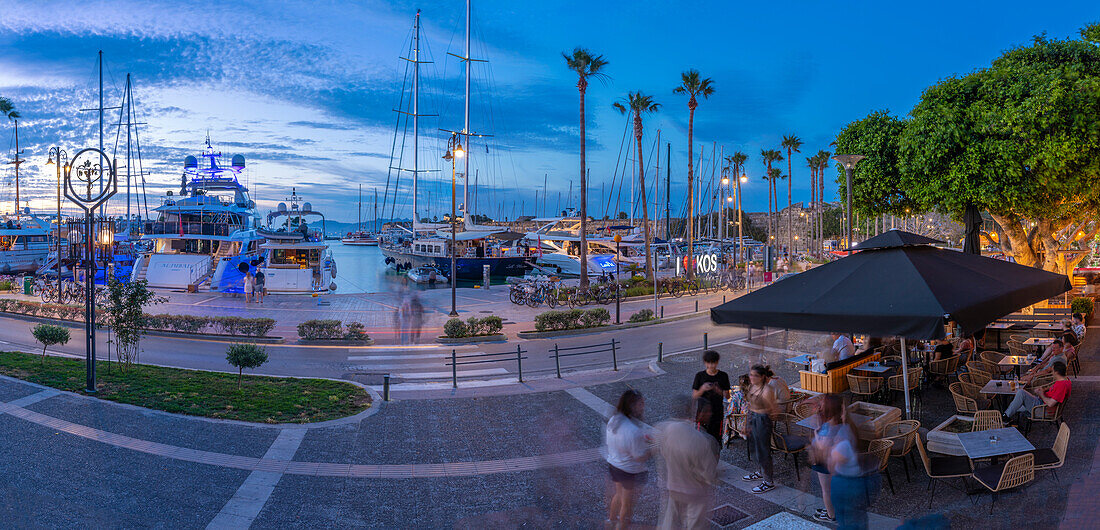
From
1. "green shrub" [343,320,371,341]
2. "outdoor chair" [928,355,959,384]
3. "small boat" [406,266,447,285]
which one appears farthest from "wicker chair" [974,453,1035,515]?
"small boat" [406,266,447,285]

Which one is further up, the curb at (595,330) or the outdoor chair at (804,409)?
the outdoor chair at (804,409)

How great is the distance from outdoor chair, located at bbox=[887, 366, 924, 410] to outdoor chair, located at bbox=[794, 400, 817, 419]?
2311mm

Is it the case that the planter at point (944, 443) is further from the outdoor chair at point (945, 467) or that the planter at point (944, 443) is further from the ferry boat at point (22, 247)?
the ferry boat at point (22, 247)

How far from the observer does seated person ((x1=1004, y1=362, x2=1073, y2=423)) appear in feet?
27.4

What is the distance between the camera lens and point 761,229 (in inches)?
4683

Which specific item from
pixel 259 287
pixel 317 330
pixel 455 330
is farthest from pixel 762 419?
pixel 259 287

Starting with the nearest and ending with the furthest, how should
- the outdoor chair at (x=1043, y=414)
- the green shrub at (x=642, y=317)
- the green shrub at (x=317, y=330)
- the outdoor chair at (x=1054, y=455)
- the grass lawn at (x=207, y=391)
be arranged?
the outdoor chair at (x=1054, y=455)
the outdoor chair at (x=1043, y=414)
the grass lawn at (x=207, y=391)
the green shrub at (x=317, y=330)
the green shrub at (x=642, y=317)

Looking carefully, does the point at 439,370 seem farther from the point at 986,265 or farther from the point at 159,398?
the point at 986,265

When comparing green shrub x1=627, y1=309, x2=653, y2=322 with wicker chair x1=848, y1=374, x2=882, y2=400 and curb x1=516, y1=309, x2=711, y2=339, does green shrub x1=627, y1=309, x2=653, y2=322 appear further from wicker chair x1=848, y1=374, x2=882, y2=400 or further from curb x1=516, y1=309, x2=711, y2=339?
wicker chair x1=848, y1=374, x2=882, y2=400

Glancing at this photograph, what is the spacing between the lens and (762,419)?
7223mm

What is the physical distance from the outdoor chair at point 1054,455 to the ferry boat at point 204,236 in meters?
36.5

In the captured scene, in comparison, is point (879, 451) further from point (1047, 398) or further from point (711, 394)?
point (1047, 398)

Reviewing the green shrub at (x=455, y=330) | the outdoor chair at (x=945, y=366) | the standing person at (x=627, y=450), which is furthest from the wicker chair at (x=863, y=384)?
the green shrub at (x=455, y=330)

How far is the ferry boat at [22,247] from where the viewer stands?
165ft
